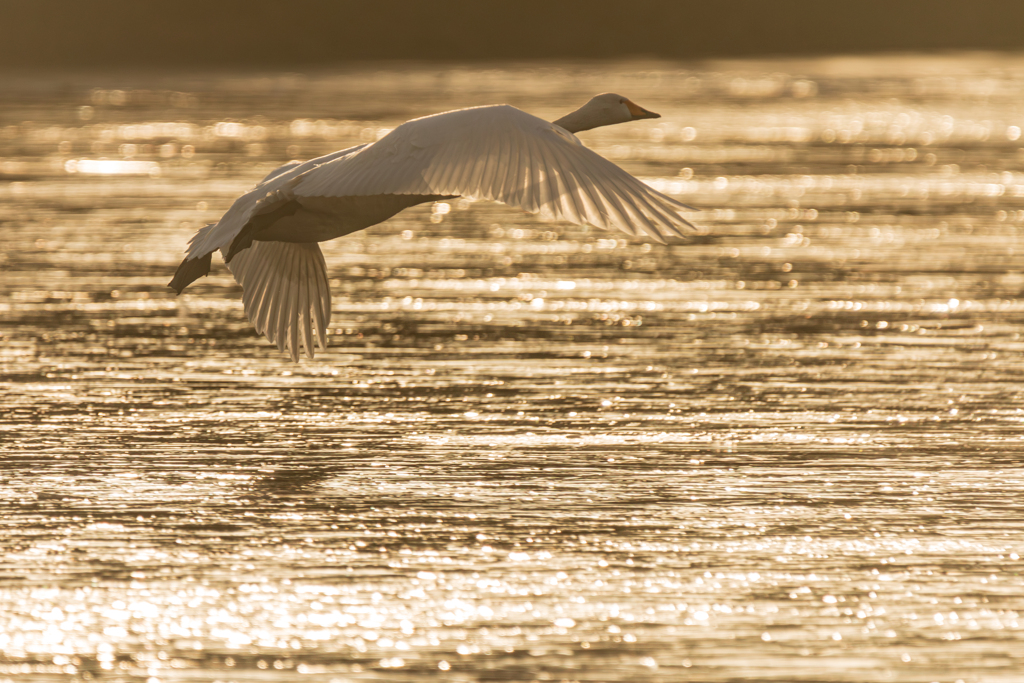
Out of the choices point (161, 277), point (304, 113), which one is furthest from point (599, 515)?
point (304, 113)

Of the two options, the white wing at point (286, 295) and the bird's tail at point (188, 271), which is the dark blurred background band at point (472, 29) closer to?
the white wing at point (286, 295)

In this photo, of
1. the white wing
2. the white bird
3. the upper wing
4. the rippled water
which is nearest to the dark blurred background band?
the rippled water

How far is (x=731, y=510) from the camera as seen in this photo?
697cm

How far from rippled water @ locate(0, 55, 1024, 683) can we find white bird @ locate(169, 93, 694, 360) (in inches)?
33.5

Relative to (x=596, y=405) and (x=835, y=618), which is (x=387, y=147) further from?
(x=835, y=618)

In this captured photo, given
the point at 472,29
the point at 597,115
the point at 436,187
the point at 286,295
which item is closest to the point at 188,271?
the point at 286,295

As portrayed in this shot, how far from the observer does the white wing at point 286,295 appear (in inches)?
367

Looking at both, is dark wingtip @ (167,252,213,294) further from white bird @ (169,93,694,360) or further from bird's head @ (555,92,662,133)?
bird's head @ (555,92,662,133)

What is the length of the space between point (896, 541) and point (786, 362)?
374 cm

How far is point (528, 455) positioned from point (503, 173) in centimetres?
148

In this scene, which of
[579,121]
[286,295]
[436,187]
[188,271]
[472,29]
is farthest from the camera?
[472,29]

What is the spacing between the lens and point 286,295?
934 cm

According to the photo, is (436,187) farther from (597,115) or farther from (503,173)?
(597,115)

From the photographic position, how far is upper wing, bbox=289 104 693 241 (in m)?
6.75
